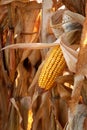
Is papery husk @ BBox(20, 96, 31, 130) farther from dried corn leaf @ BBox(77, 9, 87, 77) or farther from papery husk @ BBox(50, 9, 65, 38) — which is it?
dried corn leaf @ BBox(77, 9, 87, 77)

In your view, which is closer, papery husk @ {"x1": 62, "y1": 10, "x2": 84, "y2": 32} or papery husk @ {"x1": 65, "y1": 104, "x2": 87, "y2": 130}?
papery husk @ {"x1": 65, "y1": 104, "x2": 87, "y2": 130}

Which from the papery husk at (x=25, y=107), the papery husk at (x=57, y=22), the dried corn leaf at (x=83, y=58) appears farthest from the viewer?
the papery husk at (x=25, y=107)

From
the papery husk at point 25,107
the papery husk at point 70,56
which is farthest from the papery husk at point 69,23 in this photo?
the papery husk at point 25,107

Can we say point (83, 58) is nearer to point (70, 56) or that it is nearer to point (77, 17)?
point (70, 56)

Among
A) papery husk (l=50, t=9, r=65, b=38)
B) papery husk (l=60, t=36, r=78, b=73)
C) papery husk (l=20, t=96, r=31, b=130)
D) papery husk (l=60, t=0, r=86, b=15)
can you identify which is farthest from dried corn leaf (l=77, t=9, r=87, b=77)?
papery husk (l=20, t=96, r=31, b=130)

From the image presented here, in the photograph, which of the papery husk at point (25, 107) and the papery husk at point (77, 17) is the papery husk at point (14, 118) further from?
the papery husk at point (77, 17)

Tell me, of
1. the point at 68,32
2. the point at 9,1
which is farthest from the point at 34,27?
the point at 68,32

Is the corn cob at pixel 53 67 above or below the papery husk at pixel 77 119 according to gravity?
above

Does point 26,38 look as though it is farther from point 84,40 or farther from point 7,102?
point 84,40

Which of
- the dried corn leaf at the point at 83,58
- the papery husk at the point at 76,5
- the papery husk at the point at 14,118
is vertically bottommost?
the papery husk at the point at 14,118

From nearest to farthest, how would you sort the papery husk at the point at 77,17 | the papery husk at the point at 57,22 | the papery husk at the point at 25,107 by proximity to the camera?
the papery husk at the point at 77,17 < the papery husk at the point at 57,22 < the papery husk at the point at 25,107

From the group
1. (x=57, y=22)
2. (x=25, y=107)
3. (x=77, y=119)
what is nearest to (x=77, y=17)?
(x=57, y=22)
